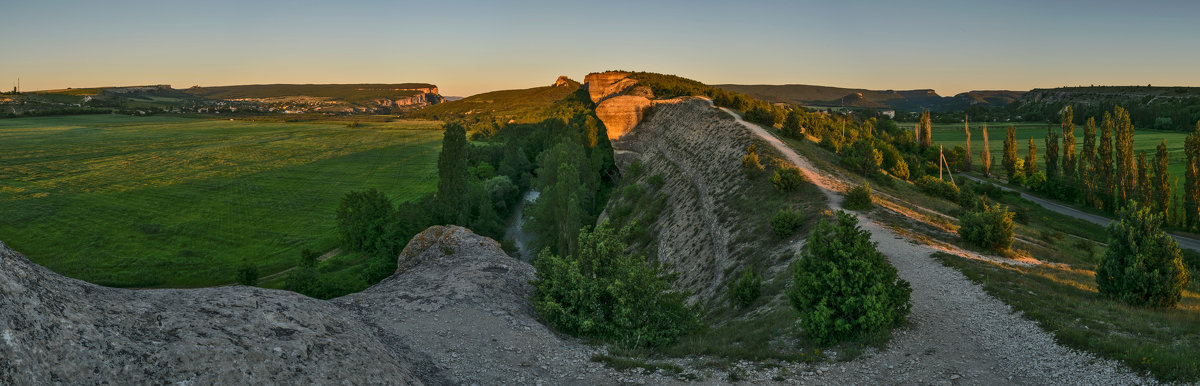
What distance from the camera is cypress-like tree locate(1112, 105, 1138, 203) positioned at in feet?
183

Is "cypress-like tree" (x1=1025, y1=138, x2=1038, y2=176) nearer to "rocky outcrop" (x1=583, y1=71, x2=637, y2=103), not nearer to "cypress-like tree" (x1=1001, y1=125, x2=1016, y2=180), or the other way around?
"cypress-like tree" (x1=1001, y1=125, x2=1016, y2=180)

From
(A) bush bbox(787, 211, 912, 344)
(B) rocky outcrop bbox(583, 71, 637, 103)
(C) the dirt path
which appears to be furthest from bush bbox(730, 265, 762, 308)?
(B) rocky outcrop bbox(583, 71, 637, 103)

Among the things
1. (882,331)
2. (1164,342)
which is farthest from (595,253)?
(1164,342)

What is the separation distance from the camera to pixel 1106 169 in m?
60.4

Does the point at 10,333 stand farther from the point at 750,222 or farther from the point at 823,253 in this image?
the point at 750,222

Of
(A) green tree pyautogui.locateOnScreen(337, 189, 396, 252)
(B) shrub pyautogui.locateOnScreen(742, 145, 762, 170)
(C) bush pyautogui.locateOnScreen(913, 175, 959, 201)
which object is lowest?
(A) green tree pyautogui.locateOnScreen(337, 189, 396, 252)

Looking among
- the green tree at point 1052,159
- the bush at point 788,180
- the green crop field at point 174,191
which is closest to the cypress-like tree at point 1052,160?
the green tree at point 1052,159

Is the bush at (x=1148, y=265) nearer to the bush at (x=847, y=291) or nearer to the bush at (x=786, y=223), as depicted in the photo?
the bush at (x=847, y=291)

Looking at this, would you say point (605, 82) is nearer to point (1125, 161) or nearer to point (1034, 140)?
point (1125, 161)

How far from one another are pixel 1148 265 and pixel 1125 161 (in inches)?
2187

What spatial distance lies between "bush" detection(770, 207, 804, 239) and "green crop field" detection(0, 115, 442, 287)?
147ft

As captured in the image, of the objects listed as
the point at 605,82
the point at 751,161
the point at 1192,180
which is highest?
the point at 605,82

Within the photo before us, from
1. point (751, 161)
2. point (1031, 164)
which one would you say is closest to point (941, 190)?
point (751, 161)

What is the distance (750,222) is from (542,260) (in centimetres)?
1606
